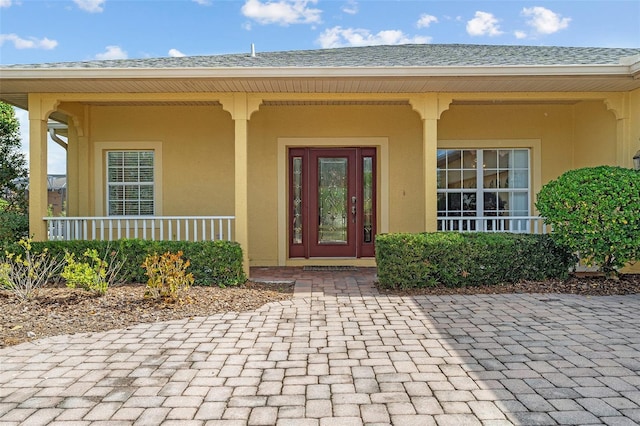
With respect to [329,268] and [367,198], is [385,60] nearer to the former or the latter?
[367,198]

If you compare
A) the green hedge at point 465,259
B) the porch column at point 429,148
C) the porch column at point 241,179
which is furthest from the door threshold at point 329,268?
the green hedge at point 465,259

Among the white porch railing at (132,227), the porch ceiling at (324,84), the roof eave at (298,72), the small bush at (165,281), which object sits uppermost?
the roof eave at (298,72)

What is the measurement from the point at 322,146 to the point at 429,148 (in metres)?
2.17

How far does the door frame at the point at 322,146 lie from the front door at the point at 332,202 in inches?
5.6

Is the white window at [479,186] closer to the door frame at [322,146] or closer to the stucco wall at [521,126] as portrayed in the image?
the stucco wall at [521,126]

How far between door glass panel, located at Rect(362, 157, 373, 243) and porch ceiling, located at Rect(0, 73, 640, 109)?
1.91 meters

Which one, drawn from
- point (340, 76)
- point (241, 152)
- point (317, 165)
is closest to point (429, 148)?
point (340, 76)

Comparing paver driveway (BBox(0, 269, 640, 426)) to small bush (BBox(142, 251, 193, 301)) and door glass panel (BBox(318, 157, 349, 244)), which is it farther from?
door glass panel (BBox(318, 157, 349, 244))

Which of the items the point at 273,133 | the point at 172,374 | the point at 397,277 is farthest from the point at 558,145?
the point at 172,374

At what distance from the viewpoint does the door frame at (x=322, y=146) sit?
27.7 ft

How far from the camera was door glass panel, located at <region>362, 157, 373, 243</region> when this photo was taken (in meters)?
8.60

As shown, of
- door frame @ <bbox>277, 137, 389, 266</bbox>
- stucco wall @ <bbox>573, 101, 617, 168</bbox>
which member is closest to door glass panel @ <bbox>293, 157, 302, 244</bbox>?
door frame @ <bbox>277, 137, 389, 266</bbox>

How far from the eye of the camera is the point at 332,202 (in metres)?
8.59

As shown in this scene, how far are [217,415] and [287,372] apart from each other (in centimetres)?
76
